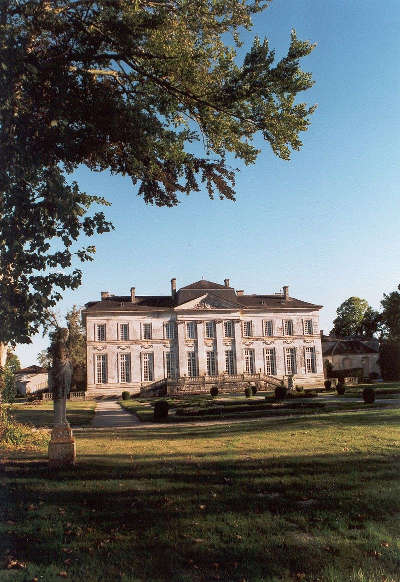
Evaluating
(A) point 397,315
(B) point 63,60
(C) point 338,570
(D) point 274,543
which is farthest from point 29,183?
(A) point 397,315

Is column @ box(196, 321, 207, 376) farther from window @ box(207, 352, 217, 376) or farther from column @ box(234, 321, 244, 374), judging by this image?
column @ box(234, 321, 244, 374)

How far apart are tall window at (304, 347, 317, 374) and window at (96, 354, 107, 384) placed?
2252cm

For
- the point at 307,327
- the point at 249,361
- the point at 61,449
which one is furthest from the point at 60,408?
the point at 307,327

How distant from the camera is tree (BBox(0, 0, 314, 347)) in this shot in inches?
307

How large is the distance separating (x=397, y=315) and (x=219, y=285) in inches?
757

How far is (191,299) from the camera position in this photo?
1953 inches

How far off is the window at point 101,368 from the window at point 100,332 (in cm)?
177

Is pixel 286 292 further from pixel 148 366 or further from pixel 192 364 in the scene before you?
pixel 148 366

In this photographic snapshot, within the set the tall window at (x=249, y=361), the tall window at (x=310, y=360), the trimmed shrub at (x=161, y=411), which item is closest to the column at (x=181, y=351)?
the tall window at (x=249, y=361)

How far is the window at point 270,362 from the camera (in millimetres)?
51781

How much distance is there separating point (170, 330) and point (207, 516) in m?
44.9

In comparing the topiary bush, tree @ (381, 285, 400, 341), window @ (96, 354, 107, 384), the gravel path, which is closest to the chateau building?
window @ (96, 354, 107, 384)

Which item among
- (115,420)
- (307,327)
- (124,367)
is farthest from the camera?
(307,327)

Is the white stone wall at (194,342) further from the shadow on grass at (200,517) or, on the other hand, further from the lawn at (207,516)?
the shadow on grass at (200,517)
